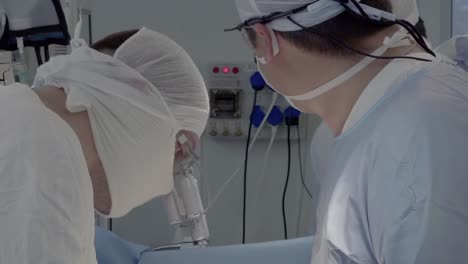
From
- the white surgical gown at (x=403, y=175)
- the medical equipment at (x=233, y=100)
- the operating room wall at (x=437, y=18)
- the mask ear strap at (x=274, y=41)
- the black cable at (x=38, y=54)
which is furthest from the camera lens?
the medical equipment at (x=233, y=100)

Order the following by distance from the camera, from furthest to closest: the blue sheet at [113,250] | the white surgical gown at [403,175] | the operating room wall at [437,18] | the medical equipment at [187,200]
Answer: the operating room wall at [437,18], the blue sheet at [113,250], the medical equipment at [187,200], the white surgical gown at [403,175]

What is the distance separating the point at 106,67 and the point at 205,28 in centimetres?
149

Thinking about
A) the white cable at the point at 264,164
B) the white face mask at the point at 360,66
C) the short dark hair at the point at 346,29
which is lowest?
the white cable at the point at 264,164

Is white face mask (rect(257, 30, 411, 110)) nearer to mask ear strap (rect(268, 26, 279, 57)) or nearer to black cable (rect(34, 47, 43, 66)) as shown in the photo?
mask ear strap (rect(268, 26, 279, 57))

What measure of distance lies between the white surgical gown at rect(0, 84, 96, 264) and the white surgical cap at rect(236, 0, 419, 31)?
15.3 inches

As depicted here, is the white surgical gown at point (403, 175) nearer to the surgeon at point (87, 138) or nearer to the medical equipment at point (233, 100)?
the surgeon at point (87, 138)

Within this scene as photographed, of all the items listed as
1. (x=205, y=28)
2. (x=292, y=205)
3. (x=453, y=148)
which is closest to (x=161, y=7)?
(x=205, y=28)

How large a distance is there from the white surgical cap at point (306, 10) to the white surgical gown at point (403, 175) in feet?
0.32

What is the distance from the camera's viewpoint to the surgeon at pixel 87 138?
0.97 metres

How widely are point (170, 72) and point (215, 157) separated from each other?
1.40 meters

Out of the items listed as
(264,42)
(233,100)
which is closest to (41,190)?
(264,42)

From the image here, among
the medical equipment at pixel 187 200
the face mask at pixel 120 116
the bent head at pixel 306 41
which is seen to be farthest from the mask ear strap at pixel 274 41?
the medical equipment at pixel 187 200

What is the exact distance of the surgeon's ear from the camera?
1.12 metres

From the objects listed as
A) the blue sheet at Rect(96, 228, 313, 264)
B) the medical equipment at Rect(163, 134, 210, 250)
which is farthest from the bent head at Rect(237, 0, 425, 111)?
the blue sheet at Rect(96, 228, 313, 264)
